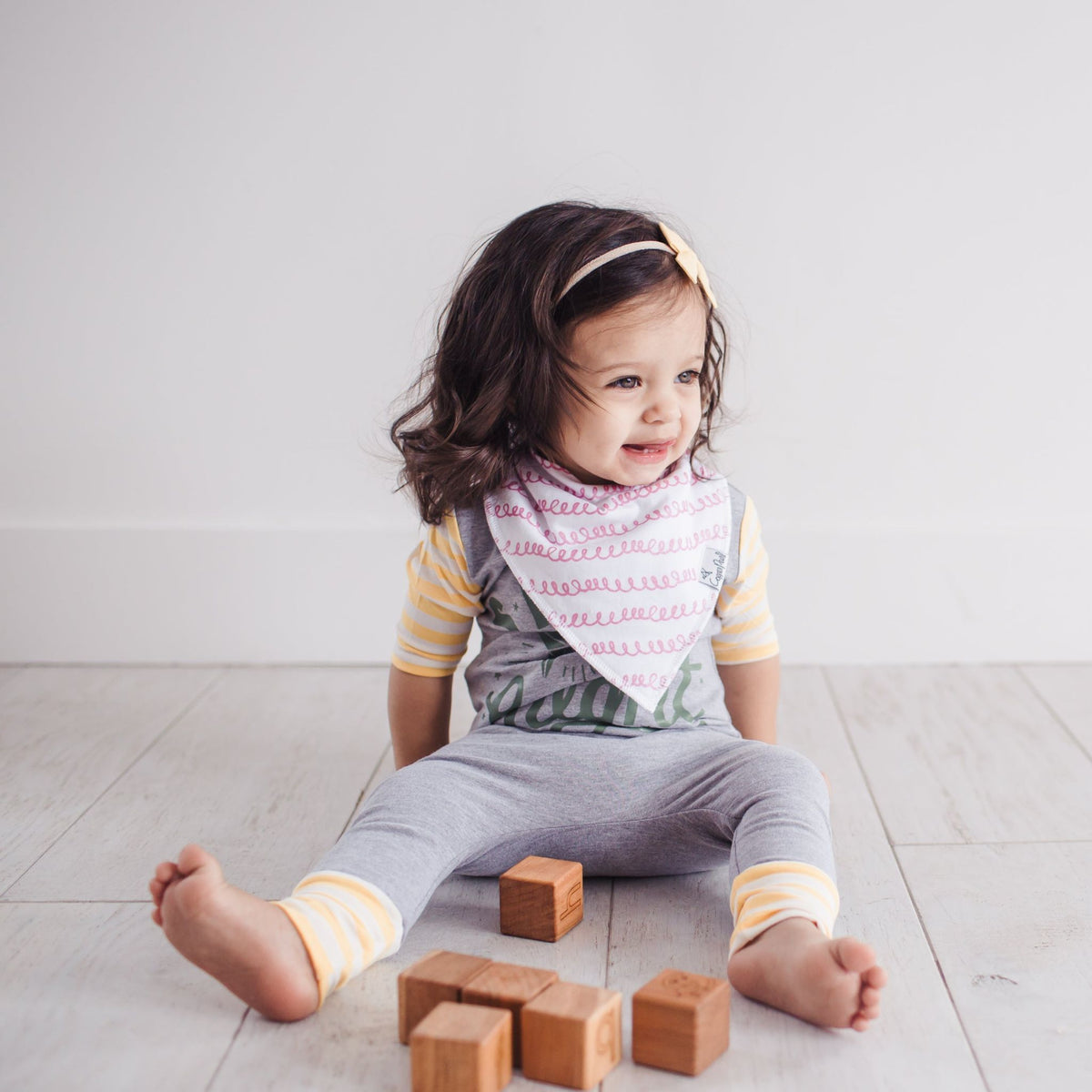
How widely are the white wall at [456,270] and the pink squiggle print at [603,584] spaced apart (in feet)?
1.87

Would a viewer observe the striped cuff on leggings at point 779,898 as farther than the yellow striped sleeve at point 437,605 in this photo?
No

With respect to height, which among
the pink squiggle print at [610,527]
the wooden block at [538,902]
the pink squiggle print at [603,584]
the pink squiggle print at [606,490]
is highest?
the pink squiggle print at [606,490]

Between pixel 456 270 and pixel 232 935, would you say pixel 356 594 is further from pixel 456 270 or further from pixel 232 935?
pixel 232 935

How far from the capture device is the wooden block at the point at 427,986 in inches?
27.1

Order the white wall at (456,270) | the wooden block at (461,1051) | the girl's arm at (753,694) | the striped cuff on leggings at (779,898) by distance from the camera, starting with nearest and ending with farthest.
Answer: the wooden block at (461,1051) < the striped cuff on leggings at (779,898) < the girl's arm at (753,694) < the white wall at (456,270)

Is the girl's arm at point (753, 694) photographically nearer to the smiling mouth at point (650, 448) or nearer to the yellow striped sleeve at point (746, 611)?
the yellow striped sleeve at point (746, 611)

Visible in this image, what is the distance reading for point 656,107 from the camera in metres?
1.46

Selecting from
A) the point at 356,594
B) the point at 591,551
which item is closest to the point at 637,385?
the point at 591,551

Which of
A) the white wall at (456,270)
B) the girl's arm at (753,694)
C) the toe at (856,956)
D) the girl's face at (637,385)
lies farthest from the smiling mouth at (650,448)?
the white wall at (456,270)

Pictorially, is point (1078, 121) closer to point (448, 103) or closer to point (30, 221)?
point (448, 103)

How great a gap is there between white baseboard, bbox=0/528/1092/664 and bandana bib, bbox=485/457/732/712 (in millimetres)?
556

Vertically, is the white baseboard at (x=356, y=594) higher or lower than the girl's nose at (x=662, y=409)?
lower

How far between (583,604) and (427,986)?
1.22ft

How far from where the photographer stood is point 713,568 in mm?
1035
